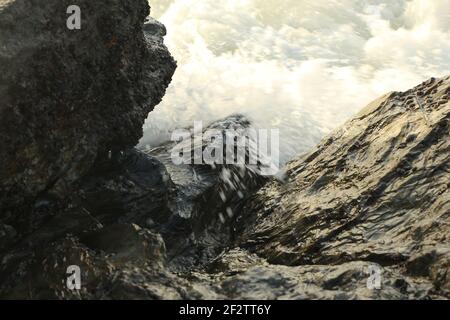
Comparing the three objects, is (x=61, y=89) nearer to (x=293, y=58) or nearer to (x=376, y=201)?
(x=376, y=201)

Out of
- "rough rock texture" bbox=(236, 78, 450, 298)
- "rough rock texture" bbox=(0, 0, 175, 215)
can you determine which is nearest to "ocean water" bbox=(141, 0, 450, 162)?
"rough rock texture" bbox=(236, 78, 450, 298)

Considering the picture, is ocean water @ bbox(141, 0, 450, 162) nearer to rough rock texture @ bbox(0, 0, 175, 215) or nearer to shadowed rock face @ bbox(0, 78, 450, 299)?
shadowed rock face @ bbox(0, 78, 450, 299)

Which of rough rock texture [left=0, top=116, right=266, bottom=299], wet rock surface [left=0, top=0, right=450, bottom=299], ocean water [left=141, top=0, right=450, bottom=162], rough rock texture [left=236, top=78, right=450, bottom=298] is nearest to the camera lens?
rough rock texture [left=0, top=116, right=266, bottom=299]

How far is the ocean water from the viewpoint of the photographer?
A: 450 inches

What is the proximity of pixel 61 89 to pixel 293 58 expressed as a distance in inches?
438

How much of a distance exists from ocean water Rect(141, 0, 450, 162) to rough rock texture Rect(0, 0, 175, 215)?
336 centimetres

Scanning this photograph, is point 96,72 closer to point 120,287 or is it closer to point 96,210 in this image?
point 96,210

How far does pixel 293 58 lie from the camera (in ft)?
49.1

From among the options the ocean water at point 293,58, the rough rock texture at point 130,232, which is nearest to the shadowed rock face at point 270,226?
the rough rock texture at point 130,232

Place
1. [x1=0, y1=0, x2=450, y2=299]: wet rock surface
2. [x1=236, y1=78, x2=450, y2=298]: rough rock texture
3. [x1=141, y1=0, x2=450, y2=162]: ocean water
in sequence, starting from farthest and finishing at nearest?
[x1=141, y1=0, x2=450, y2=162]: ocean water → [x1=236, y1=78, x2=450, y2=298]: rough rock texture → [x1=0, y1=0, x2=450, y2=299]: wet rock surface

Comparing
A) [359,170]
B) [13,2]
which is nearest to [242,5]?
[359,170]

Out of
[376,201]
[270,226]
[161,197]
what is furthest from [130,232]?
[376,201]

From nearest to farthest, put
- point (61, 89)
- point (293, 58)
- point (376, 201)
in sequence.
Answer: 1. point (61, 89)
2. point (376, 201)
3. point (293, 58)
